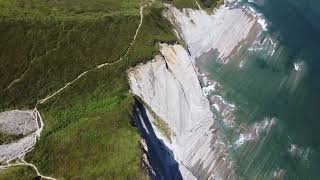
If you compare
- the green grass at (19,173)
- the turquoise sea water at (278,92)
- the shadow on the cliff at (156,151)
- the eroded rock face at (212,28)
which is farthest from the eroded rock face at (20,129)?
the eroded rock face at (212,28)

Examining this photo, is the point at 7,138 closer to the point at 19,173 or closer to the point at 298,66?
the point at 19,173

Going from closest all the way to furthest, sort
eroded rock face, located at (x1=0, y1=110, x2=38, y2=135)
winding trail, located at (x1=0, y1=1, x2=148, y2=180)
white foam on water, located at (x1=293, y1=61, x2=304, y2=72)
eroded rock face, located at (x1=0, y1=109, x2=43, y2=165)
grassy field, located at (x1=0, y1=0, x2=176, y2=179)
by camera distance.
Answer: grassy field, located at (x1=0, y1=0, x2=176, y2=179) < winding trail, located at (x1=0, y1=1, x2=148, y2=180) < eroded rock face, located at (x1=0, y1=109, x2=43, y2=165) < eroded rock face, located at (x1=0, y1=110, x2=38, y2=135) < white foam on water, located at (x1=293, y1=61, x2=304, y2=72)

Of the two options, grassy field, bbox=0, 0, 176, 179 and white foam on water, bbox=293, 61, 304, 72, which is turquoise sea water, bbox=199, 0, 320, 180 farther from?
grassy field, bbox=0, 0, 176, 179

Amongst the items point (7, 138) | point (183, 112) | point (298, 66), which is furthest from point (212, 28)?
point (7, 138)

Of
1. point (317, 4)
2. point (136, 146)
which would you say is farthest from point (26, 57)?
point (317, 4)

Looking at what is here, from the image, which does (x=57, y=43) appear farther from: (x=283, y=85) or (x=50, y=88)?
(x=283, y=85)

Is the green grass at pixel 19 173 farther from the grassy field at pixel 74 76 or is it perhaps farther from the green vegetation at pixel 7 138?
the green vegetation at pixel 7 138

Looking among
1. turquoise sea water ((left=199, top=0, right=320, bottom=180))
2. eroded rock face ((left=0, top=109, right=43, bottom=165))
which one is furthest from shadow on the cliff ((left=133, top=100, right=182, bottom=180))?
eroded rock face ((left=0, top=109, right=43, bottom=165))
